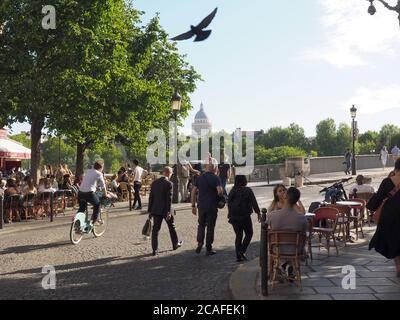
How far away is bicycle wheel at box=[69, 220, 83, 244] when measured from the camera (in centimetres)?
1141

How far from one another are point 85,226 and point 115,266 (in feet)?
10.4

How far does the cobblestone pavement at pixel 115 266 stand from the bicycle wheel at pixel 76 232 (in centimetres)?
16

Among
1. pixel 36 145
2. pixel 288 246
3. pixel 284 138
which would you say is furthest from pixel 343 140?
pixel 288 246

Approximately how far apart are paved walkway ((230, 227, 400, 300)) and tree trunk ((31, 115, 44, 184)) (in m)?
14.2

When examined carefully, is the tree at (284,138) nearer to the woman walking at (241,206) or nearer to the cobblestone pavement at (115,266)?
the cobblestone pavement at (115,266)

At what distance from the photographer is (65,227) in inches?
578

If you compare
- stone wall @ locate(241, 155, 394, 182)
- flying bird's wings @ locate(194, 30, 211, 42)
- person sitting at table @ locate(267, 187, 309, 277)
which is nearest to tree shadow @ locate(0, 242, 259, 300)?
person sitting at table @ locate(267, 187, 309, 277)

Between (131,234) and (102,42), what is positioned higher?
(102,42)

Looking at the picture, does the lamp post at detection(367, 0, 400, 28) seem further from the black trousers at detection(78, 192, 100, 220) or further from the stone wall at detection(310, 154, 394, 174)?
the stone wall at detection(310, 154, 394, 174)

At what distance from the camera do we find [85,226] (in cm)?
1191

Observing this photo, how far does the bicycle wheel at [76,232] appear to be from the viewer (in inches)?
449
